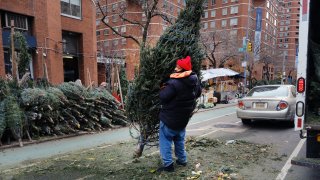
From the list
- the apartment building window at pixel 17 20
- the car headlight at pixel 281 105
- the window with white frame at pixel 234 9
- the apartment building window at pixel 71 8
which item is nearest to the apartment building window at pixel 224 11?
the window with white frame at pixel 234 9

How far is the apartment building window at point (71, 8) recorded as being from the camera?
20031 millimetres

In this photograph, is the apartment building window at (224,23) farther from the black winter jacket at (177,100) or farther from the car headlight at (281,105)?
the black winter jacket at (177,100)

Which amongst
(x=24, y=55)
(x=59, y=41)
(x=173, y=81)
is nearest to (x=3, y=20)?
(x=59, y=41)

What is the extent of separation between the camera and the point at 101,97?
389 inches

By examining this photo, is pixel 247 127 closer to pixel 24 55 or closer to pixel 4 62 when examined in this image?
pixel 24 55

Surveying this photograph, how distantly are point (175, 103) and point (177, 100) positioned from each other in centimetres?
6

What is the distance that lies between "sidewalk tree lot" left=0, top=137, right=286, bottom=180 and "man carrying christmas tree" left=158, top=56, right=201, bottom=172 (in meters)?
0.49

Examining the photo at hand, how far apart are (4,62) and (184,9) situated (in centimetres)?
1453

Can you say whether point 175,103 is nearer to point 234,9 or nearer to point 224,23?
point 234,9

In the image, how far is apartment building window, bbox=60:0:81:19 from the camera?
20031mm

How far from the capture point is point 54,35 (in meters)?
18.8

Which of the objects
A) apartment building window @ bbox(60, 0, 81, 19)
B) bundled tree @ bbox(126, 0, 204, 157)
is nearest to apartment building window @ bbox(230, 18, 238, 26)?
apartment building window @ bbox(60, 0, 81, 19)

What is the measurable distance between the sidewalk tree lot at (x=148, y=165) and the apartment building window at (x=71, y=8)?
16407mm

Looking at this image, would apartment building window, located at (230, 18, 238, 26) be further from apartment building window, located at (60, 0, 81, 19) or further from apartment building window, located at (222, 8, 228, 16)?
apartment building window, located at (60, 0, 81, 19)
